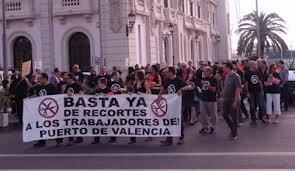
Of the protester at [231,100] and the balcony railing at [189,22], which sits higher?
the balcony railing at [189,22]

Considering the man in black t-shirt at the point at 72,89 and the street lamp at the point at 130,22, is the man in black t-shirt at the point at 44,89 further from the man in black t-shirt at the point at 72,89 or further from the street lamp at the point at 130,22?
the street lamp at the point at 130,22

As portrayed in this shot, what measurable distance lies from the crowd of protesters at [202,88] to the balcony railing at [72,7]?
11327mm

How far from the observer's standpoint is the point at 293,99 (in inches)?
834

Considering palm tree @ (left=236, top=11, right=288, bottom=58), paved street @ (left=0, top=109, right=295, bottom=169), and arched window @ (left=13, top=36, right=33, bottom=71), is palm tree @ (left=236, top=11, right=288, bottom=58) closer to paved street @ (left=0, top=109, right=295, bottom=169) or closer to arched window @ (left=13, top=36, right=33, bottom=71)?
arched window @ (left=13, top=36, right=33, bottom=71)

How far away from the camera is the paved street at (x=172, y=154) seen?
9641 millimetres

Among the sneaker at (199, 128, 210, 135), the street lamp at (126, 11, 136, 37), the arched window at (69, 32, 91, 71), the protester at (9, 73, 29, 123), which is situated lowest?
the sneaker at (199, 128, 210, 135)

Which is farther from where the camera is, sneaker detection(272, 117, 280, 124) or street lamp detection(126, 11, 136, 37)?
street lamp detection(126, 11, 136, 37)

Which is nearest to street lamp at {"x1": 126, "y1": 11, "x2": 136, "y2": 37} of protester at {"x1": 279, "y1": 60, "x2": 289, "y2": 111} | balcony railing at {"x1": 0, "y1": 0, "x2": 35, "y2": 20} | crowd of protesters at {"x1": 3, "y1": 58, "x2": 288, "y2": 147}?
balcony railing at {"x1": 0, "y1": 0, "x2": 35, "y2": 20}

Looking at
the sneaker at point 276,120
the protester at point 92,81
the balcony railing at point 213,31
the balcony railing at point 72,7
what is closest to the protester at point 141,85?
the sneaker at point 276,120

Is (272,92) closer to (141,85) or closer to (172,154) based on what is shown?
(141,85)

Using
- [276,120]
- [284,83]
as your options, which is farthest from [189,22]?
[276,120]

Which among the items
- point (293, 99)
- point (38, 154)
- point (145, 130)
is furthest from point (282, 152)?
point (293, 99)

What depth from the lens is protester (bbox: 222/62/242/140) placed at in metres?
12.7

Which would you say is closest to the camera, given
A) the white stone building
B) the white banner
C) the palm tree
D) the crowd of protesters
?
the white banner
